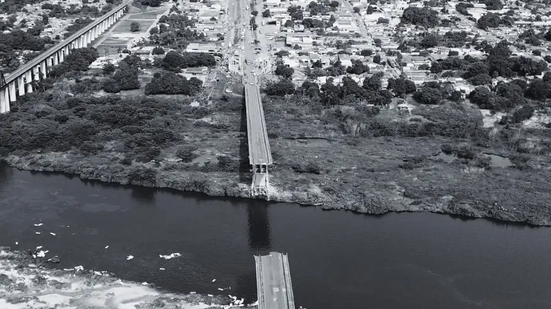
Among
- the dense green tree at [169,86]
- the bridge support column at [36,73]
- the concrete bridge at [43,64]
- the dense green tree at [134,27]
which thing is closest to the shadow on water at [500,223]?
the dense green tree at [169,86]

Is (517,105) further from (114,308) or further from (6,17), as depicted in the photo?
(6,17)

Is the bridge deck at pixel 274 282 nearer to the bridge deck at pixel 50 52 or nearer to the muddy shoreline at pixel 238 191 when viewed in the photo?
the muddy shoreline at pixel 238 191

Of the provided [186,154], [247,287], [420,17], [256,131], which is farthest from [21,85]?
[420,17]

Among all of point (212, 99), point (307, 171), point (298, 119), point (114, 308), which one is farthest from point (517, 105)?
point (114, 308)

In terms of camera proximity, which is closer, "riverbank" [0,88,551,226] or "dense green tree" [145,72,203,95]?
"riverbank" [0,88,551,226]

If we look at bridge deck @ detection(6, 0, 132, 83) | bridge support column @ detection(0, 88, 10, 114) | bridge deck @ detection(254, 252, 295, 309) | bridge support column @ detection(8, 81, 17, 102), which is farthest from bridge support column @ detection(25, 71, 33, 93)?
bridge deck @ detection(254, 252, 295, 309)

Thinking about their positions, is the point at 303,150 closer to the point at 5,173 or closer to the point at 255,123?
the point at 255,123

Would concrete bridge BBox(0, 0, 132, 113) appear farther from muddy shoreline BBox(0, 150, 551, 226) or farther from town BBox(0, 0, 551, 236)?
muddy shoreline BBox(0, 150, 551, 226)
